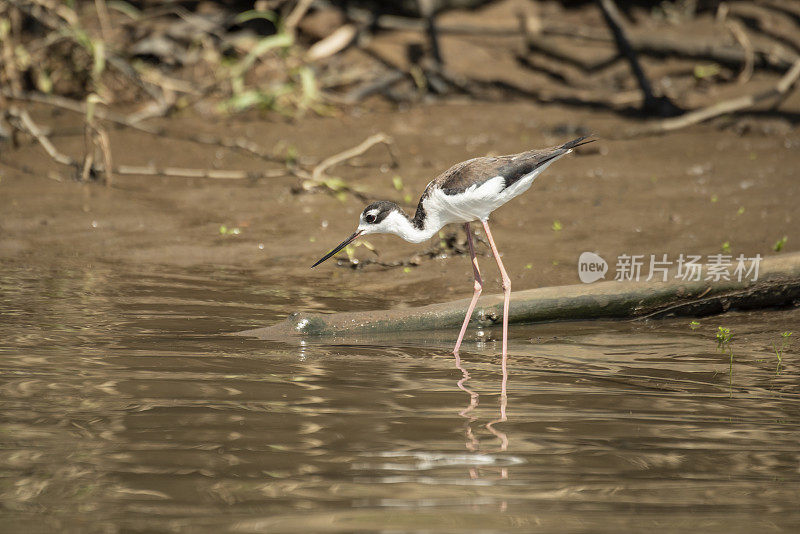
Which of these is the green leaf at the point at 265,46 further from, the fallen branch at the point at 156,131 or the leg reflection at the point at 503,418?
the leg reflection at the point at 503,418

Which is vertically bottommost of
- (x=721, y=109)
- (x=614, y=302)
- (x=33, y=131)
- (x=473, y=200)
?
(x=614, y=302)

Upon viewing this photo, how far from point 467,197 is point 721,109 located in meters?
5.38

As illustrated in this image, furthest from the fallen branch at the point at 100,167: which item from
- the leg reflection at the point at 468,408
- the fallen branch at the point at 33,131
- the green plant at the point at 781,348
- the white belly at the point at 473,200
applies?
the green plant at the point at 781,348

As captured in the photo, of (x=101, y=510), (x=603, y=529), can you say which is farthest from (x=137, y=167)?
(x=603, y=529)

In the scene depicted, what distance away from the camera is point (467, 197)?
18.5 feet

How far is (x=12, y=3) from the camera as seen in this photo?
1007cm

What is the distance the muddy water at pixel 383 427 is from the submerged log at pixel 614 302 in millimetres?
92

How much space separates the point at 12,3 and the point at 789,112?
7.98 meters

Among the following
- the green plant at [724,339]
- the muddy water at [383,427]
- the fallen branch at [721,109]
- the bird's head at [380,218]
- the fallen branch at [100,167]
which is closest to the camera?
the muddy water at [383,427]

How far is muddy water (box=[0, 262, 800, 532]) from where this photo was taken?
3.25 meters

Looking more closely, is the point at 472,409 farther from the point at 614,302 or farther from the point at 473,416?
the point at 614,302

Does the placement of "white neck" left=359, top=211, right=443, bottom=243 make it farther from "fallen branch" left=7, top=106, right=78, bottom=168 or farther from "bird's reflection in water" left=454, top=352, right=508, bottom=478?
"fallen branch" left=7, top=106, right=78, bottom=168

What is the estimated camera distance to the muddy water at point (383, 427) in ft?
10.7

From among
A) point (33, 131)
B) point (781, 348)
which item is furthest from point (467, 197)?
point (33, 131)
